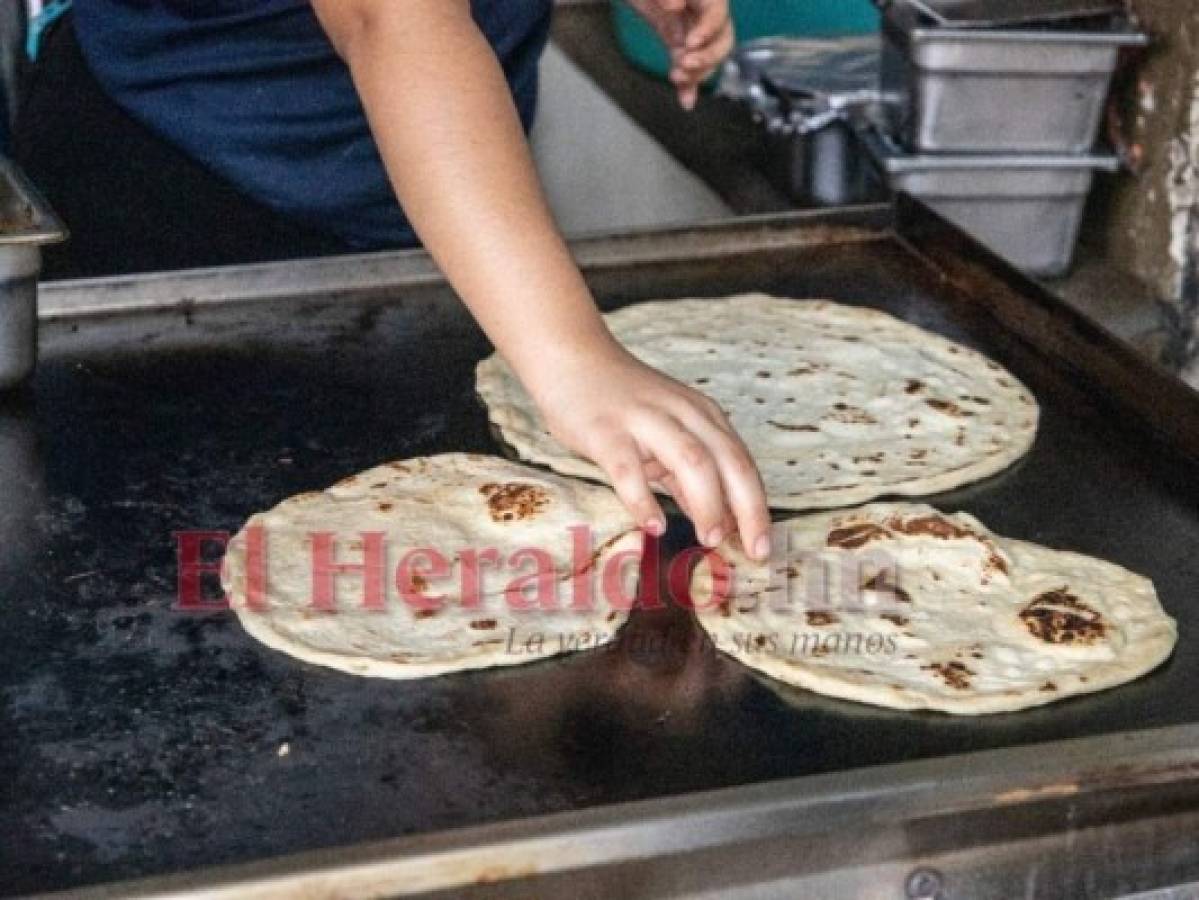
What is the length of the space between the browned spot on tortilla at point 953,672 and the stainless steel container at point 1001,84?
4.68 feet

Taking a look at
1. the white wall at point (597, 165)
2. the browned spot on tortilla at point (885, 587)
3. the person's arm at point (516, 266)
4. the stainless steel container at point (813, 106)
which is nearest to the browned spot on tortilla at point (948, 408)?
the browned spot on tortilla at point (885, 587)

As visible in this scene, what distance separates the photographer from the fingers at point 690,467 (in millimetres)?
1566

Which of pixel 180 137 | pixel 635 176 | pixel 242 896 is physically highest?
pixel 180 137

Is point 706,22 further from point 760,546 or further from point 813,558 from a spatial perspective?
point 760,546

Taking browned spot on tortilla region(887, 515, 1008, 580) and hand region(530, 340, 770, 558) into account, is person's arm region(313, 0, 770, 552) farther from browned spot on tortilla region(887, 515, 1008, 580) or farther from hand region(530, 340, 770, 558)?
browned spot on tortilla region(887, 515, 1008, 580)

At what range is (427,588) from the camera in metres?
1.82

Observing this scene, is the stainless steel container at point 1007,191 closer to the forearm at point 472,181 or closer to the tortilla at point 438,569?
the tortilla at point 438,569

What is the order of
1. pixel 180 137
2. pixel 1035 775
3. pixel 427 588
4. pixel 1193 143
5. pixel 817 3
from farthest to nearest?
pixel 817 3, pixel 1193 143, pixel 180 137, pixel 427 588, pixel 1035 775

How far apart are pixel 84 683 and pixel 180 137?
3.63ft

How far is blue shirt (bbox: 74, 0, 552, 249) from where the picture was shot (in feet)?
7.95

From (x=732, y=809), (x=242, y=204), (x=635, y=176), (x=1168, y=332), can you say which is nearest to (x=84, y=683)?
(x=732, y=809)

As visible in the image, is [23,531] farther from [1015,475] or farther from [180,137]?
[1015,475]

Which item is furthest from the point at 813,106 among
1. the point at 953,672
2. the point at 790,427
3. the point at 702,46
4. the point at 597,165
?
the point at 953,672

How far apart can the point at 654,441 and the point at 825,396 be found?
75 centimetres
